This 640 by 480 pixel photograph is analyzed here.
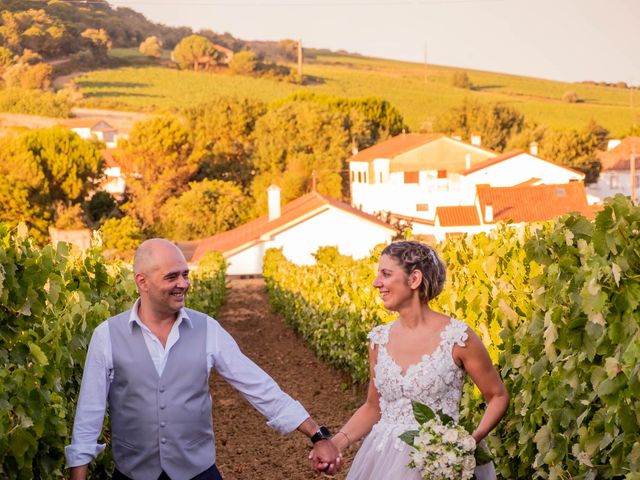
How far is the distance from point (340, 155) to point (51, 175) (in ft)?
82.9

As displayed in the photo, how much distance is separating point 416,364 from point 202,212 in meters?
77.7

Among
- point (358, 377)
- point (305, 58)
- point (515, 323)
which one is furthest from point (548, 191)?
point (305, 58)

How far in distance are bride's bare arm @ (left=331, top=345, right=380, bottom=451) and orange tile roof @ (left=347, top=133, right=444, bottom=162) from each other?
2970 inches

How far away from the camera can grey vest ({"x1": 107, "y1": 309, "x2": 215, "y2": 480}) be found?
15.7 feet

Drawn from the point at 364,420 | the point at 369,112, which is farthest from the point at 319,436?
the point at 369,112

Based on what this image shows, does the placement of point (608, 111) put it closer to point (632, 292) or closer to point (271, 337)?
point (271, 337)

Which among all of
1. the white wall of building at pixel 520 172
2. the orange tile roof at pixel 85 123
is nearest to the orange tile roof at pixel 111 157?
the orange tile roof at pixel 85 123

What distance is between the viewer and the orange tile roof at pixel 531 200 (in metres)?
57.7

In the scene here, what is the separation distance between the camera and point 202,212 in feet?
269

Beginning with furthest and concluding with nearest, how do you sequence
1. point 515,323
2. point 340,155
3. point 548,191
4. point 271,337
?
point 340,155, point 548,191, point 271,337, point 515,323

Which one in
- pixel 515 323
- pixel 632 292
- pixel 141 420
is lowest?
pixel 515 323

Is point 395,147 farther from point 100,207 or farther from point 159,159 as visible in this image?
point 100,207

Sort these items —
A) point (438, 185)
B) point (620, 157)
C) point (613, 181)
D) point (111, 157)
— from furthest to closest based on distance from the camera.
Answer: point (111, 157) < point (620, 157) < point (613, 181) < point (438, 185)

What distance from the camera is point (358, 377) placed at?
15.5 m
